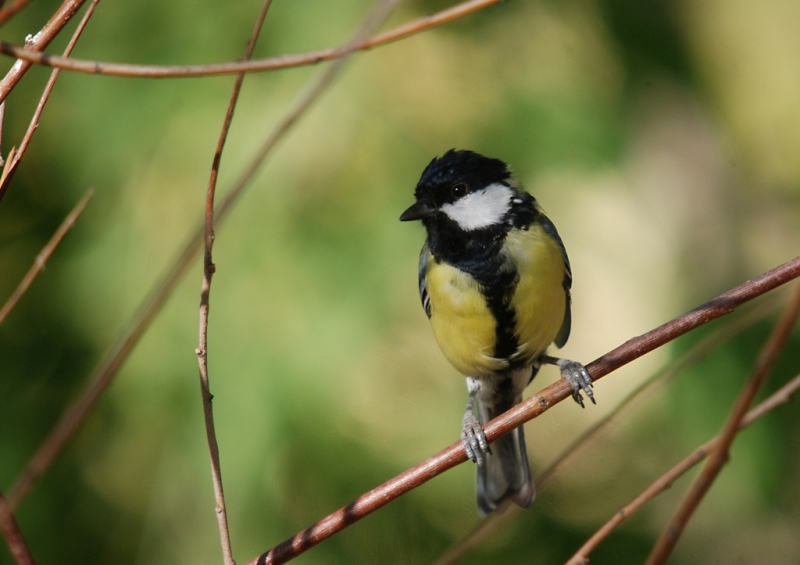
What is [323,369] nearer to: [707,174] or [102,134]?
[102,134]

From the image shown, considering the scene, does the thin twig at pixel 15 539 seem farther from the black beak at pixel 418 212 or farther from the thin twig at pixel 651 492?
the black beak at pixel 418 212

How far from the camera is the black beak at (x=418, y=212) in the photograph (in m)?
1.33

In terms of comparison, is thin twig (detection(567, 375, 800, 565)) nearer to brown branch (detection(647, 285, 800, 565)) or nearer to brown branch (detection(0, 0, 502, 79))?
brown branch (detection(647, 285, 800, 565))

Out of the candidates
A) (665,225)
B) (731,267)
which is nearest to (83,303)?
(665,225)

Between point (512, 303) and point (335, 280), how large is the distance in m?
0.45

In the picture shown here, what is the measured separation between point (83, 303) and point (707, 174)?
1557mm

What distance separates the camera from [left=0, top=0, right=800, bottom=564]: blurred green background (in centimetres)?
160

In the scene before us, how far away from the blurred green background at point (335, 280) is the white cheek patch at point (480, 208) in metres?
0.27

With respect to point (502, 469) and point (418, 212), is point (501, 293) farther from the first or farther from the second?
point (502, 469)

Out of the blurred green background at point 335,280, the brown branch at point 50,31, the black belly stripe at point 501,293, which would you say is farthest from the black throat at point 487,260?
the brown branch at point 50,31

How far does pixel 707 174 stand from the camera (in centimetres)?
197

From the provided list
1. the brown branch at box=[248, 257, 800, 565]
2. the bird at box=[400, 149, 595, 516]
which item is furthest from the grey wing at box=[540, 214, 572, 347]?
the brown branch at box=[248, 257, 800, 565]

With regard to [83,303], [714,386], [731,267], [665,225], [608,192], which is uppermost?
[83,303]

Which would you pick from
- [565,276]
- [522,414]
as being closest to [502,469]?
[565,276]
